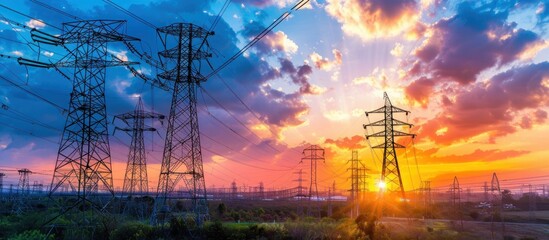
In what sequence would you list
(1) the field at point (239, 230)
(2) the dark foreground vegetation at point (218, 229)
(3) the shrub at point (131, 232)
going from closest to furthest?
1. (2) the dark foreground vegetation at point (218, 229)
2. (1) the field at point (239, 230)
3. (3) the shrub at point (131, 232)

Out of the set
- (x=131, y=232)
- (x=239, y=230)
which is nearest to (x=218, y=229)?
(x=239, y=230)

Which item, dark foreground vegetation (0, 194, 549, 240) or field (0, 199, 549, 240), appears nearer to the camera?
dark foreground vegetation (0, 194, 549, 240)

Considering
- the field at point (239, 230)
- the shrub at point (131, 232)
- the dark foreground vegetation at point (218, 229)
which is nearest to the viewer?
the dark foreground vegetation at point (218, 229)

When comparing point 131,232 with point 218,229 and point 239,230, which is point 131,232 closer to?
point 218,229

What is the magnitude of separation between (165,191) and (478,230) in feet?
129

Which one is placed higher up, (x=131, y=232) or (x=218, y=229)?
(x=218, y=229)

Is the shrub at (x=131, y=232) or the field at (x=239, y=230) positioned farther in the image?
the shrub at (x=131, y=232)

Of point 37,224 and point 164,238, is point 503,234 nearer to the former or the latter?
point 164,238

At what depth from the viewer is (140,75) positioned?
42438 millimetres

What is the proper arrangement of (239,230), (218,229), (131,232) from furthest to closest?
1. (239,230)
2. (218,229)
3. (131,232)

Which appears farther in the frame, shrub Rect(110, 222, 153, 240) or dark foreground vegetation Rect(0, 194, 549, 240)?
shrub Rect(110, 222, 153, 240)

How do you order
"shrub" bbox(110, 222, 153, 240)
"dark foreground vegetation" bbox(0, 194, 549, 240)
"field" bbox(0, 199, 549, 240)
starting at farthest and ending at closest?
"shrub" bbox(110, 222, 153, 240) < "field" bbox(0, 199, 549, 240) < "dark foreground vegetation" bbox(0, 194, 549, 240)

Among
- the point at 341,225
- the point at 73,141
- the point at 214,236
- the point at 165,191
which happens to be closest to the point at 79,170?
the point at 73,141

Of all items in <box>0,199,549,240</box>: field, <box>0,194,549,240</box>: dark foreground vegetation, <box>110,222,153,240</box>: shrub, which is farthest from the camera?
<box>110,222,153,240</box>: shrub
